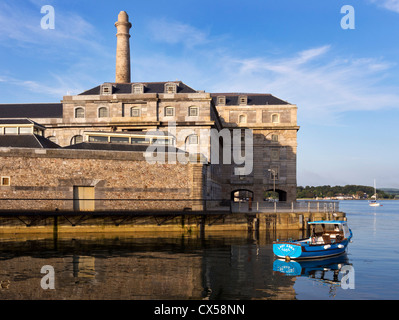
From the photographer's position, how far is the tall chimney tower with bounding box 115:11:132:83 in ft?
197

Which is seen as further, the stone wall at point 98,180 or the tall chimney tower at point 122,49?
the tall chimney tower at point 122,49

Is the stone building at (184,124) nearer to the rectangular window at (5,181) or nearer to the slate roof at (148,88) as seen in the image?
the slate roof at (148,88)

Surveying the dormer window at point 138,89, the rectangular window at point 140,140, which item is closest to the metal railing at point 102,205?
the rectangular window at point 140,140

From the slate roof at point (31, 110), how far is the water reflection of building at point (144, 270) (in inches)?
1248

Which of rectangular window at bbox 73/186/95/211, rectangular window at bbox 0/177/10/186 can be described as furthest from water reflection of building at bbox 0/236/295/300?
rectangular window at bbox 0/177/10/186

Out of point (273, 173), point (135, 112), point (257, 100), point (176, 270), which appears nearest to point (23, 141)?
point (135, 112)

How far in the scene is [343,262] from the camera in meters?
22.2

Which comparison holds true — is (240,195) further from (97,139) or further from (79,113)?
(97,139)

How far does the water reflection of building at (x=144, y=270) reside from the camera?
1424 cm

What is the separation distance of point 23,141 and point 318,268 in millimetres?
26590

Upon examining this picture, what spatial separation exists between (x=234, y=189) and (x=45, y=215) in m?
37.1

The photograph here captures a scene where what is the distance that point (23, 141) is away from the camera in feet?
108

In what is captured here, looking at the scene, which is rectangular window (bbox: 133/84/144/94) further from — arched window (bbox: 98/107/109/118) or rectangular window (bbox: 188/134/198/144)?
rectangular window (bbox: 188/134/198/144)
